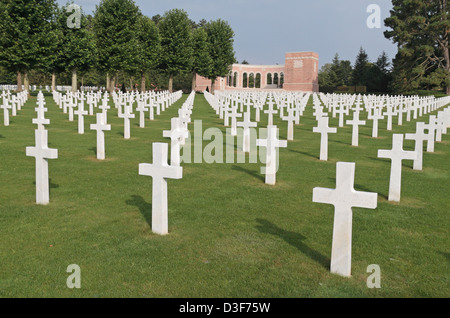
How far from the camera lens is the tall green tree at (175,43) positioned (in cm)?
5169

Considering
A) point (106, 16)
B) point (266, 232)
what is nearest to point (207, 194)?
point (266, 232)

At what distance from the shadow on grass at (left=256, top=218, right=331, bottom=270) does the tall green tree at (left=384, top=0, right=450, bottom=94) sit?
50.7m

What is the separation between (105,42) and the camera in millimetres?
43000

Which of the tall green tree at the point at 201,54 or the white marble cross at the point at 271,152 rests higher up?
the tall green tree at the point at 201,54

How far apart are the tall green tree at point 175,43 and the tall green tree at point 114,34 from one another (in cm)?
785

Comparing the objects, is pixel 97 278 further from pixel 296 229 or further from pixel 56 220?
pixel 296 229

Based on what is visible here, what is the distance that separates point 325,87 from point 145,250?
77054 millimetres

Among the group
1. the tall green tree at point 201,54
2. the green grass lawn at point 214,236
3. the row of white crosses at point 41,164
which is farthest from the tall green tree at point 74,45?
the row of white crosses at point 41,164

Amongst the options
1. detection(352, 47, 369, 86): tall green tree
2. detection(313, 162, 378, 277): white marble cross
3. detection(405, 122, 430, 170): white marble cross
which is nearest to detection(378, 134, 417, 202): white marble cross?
detection(405, 122, 430, 170): white marble cross

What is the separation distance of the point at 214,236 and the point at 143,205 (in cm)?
169

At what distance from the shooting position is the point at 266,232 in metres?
5.27

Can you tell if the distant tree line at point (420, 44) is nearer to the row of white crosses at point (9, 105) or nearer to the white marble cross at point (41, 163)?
the row of white crosses at point (9, 105)

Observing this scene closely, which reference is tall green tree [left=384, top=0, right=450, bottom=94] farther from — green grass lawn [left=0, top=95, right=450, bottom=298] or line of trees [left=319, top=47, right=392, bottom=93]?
green grass lawn [left=0, top=95, right=450, bottom=298]

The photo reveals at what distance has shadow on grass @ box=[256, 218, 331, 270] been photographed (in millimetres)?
4480
